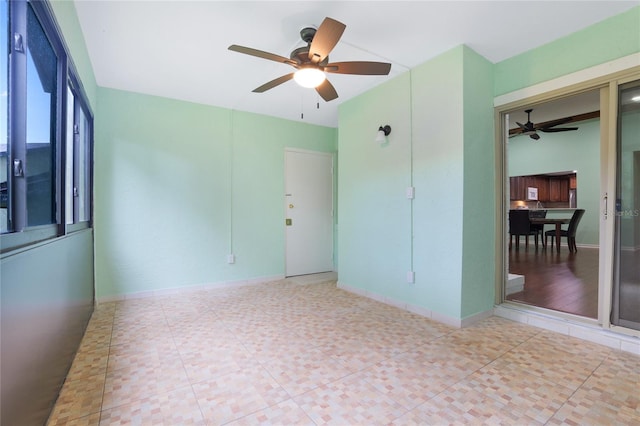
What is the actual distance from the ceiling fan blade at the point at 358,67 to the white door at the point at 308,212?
7.90ft

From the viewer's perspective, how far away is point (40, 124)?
1.56 meters

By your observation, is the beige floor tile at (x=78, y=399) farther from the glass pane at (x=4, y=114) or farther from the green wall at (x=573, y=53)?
the green wall at (x=573, y=53)

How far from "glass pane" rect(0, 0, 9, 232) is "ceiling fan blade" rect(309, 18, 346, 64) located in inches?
57.1

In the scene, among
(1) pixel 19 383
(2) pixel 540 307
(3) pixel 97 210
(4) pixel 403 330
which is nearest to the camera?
(1) pixel 19 383

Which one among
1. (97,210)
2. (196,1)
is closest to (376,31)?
(196,1)

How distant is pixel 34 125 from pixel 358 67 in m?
2.06

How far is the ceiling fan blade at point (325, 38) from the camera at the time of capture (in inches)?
68.6

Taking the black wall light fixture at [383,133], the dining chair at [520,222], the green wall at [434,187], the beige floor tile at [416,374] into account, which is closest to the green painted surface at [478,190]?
the green wall at [434,187]

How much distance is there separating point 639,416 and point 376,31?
293 cm

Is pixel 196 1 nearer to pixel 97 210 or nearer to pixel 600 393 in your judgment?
pixel 97 210

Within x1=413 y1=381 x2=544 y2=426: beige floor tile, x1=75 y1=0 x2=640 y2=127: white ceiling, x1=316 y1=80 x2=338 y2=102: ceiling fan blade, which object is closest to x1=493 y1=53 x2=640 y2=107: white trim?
x1=75 y1=0 x2=640 y2=127: white ceiling

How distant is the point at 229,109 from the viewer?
404cm

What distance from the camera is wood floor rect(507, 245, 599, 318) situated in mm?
2820

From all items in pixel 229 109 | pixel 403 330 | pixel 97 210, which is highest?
pixel 229 109
